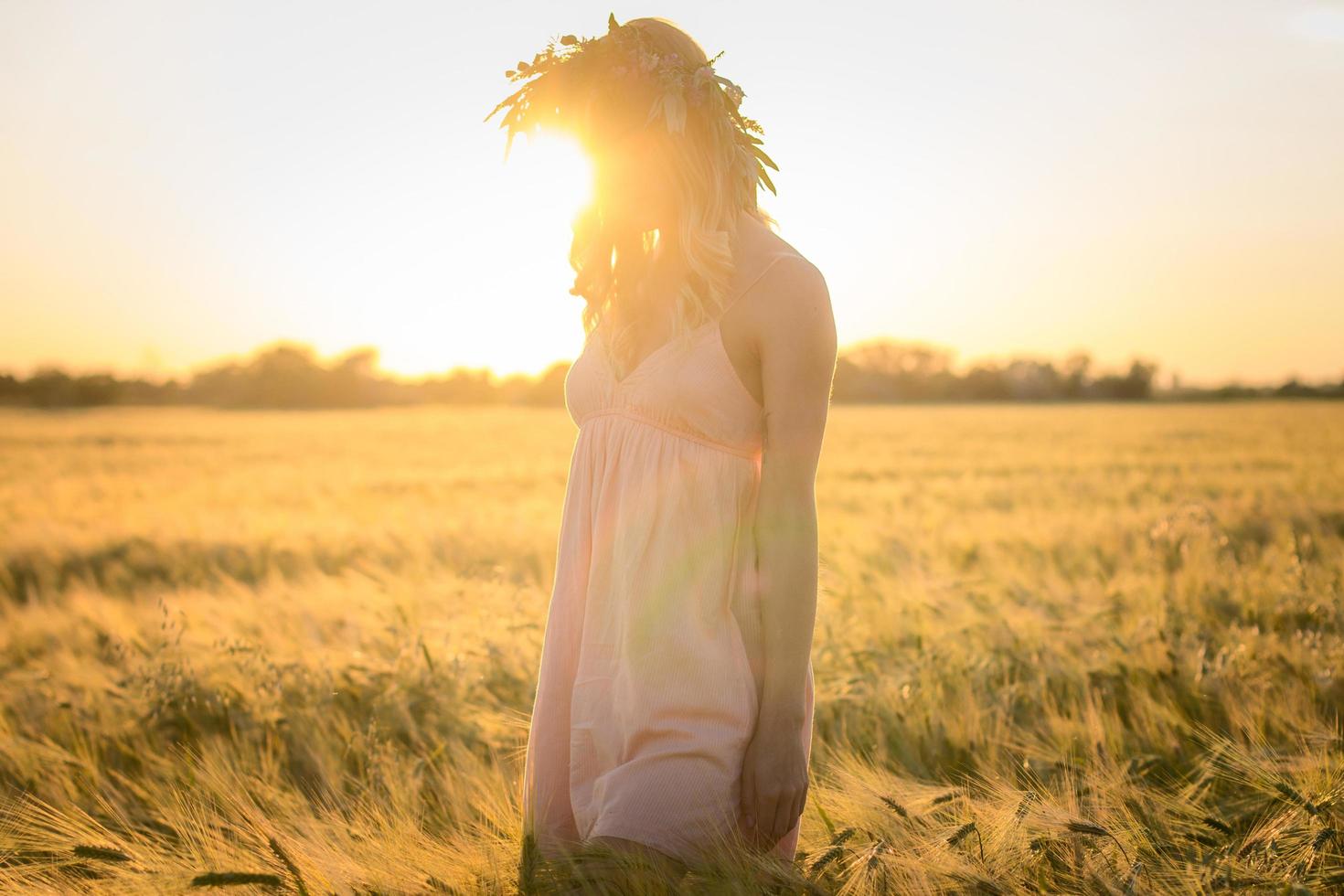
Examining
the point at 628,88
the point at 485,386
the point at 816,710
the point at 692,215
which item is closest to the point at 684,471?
the point at 692,215

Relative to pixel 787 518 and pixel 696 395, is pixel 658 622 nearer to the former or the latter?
pixel 787 518

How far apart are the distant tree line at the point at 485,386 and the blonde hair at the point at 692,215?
2192 inches

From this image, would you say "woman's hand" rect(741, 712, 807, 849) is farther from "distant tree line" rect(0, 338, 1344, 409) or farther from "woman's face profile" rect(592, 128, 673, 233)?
"distant tree line" rect(0, 338, 1344, 409)

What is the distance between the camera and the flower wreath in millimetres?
1457

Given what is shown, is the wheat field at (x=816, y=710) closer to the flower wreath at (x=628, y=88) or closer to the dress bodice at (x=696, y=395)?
the dress bodice at (x=696, y=395)

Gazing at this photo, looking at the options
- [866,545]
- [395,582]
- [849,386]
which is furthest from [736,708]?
[849,386]

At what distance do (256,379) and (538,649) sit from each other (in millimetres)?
69651

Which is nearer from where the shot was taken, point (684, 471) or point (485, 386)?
point (684, 471)

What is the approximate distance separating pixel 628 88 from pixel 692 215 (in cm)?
25

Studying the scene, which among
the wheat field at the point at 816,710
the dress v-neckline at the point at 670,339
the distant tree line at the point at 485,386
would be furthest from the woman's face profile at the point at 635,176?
the distant tree line at the point at 485,386

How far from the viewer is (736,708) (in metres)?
1.47

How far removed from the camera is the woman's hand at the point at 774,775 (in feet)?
4.75

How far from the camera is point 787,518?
1.44 meters

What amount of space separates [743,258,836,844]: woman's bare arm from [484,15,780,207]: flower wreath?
28 centimetres
